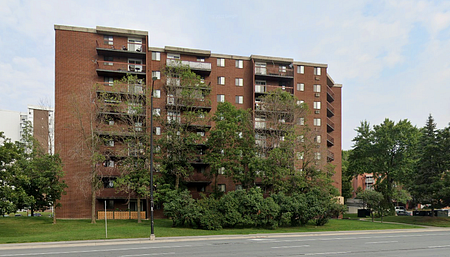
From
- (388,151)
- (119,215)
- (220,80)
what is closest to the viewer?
(119,215)

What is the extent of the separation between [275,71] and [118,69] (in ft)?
71.3

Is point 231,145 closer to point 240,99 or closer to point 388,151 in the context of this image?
point 240,99

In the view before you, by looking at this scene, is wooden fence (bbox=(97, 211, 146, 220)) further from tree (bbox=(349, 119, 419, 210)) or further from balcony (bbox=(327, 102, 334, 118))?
tree (bbox=(349, 119, 419, 210))

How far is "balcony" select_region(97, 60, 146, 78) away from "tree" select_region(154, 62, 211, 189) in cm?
604

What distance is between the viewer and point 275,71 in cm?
4903

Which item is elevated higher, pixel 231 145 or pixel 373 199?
pixel 231 145

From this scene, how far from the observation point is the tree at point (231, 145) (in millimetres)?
36719

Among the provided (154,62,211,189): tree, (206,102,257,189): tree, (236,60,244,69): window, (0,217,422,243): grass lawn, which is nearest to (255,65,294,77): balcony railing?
(236,60,244,69): window

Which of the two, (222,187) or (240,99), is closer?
(222,187)

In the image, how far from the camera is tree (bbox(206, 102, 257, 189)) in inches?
1446

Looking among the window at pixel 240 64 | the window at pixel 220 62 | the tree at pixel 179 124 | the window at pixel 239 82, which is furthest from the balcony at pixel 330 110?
the tree at pixel 179 124

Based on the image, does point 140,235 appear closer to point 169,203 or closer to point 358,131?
point 169,203

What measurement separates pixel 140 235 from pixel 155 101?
24.1 m

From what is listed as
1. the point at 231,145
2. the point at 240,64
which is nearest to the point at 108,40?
the point at 240,64
